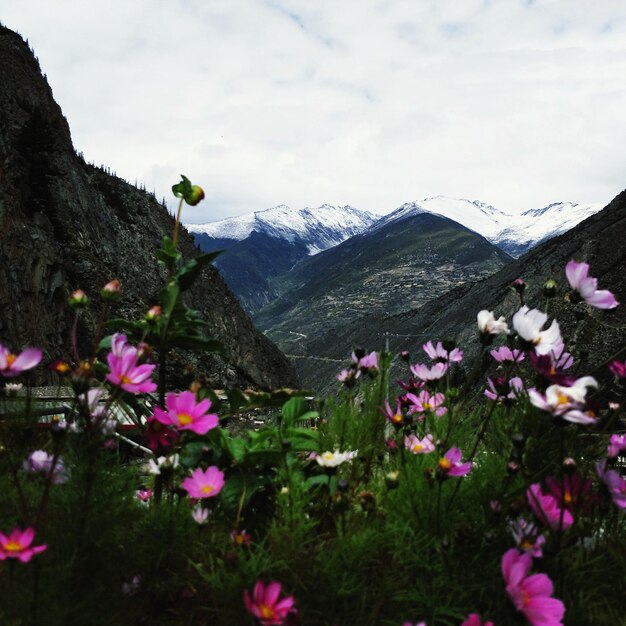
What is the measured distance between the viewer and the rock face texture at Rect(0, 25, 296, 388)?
13.1m

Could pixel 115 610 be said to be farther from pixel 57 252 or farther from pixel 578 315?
pixel 57 252

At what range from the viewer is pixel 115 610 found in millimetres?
1067

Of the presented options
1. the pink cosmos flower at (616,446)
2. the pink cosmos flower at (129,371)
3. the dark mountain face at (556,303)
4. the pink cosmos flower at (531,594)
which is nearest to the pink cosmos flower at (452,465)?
the pink cosmos flower at (531,594)

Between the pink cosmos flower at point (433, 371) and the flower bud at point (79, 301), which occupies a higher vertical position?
the flower bud at point (79, 301)

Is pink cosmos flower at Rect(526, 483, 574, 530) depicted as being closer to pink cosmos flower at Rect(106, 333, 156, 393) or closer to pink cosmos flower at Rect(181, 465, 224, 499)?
pink cosmos flower at Rect(181, 465, 224, 499)

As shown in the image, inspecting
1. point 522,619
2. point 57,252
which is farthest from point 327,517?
point 57,252

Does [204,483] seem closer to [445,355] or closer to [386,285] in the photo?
[445,355]

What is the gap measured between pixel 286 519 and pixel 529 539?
604 mm

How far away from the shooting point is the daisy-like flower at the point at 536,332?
133 centimetres

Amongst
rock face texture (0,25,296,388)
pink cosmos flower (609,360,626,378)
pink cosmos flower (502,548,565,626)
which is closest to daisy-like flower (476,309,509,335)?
pink cosmos flower (609,360,626,378)

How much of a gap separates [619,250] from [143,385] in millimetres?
21791

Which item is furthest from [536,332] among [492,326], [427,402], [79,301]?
[79,301]

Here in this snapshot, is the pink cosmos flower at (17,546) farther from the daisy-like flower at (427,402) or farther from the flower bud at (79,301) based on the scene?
the daisy-like flower at (427,402)

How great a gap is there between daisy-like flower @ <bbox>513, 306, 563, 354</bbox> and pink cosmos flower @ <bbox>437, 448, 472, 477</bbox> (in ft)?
1.25
